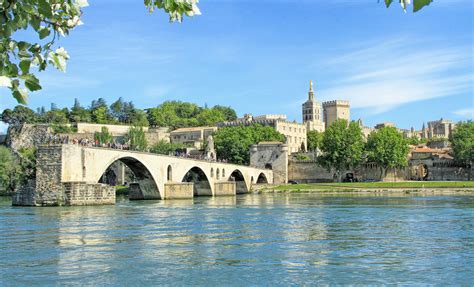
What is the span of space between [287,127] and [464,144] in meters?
43.4

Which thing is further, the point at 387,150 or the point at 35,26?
the point at 387,150

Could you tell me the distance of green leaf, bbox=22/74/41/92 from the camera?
530 centimetres

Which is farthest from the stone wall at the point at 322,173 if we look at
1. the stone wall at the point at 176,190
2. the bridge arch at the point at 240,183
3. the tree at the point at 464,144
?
the stone wall at the point at 176,190

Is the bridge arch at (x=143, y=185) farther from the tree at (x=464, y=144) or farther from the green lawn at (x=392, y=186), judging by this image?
the tree at (x=464, y=144)

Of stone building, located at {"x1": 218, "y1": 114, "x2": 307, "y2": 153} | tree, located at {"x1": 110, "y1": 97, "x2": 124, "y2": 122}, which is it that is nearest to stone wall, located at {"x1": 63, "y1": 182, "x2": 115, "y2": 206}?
stone building, located at {"x1": 218, "y1": 114, "x2": 307, "y2": 153}

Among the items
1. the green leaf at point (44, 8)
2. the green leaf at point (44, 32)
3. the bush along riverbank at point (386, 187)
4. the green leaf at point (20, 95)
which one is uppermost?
the green leaf at point (44, 8)

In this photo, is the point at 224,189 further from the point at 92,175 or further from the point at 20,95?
the point at 20,95

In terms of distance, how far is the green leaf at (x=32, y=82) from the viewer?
5297 millimetres

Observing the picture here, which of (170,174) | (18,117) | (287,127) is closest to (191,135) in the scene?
(287,127)

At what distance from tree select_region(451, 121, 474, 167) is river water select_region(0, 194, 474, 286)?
69.3m

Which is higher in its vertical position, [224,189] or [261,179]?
[261,179]

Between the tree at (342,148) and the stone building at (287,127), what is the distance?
2841 centimetres

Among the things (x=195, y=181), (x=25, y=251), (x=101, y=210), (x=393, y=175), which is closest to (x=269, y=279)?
(x=25, y=251)

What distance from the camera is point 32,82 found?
5328 mm
